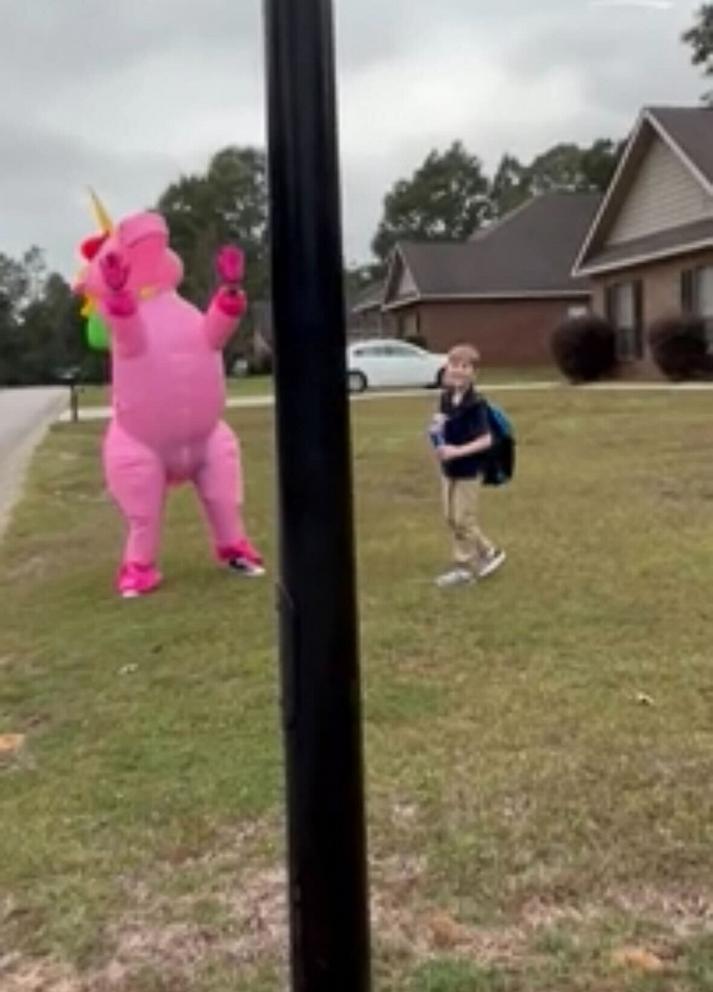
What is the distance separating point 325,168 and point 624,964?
1.80 metres

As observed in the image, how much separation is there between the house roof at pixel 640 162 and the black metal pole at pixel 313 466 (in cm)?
2669

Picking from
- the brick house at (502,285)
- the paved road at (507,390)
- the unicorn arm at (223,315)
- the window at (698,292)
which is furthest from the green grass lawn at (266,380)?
the unicorn arm at (223,315)

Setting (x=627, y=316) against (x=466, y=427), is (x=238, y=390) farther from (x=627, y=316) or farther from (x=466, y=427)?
(x=466, y=427)

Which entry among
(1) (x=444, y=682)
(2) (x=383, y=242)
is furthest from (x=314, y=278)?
(2) (x=383, y=242)

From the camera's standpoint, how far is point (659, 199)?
3095 cm

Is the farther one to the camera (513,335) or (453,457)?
(513,335)

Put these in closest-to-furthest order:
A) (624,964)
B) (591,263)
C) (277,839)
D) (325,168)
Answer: (325,168) < (624,964) < (277,839) < (591,263)

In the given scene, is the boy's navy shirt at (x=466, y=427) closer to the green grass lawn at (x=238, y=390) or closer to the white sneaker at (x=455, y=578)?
the white sneaker at (x=455, y=578)

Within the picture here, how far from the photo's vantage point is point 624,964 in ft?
10.0

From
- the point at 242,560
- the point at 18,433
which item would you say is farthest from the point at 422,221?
the point at 242,560

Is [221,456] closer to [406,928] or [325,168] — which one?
[406,928]

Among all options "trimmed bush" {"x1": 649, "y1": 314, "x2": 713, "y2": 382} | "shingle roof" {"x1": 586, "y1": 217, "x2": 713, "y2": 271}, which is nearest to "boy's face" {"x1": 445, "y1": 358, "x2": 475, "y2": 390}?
"trimmed bush" {"x1": 649, "y1": 314, "x2": 713, "y2": 382}

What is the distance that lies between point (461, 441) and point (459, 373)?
372mm

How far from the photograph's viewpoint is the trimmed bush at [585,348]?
103 ft
